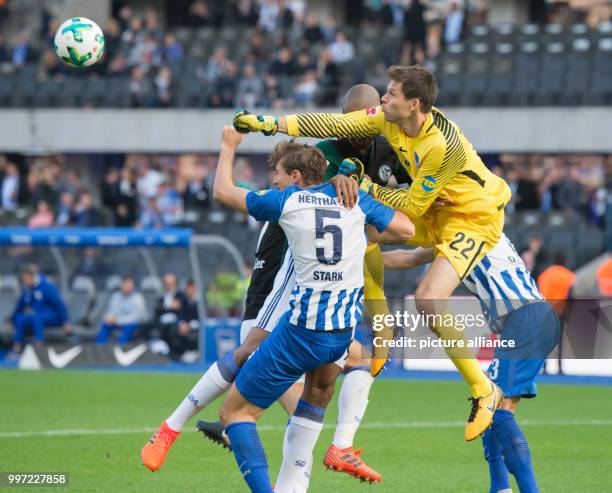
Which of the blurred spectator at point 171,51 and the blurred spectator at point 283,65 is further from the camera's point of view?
the blurred spectator at point 171,51

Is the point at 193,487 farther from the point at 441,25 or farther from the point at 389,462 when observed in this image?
the point at 441,25

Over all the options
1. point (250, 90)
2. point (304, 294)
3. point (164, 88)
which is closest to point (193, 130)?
point (164, 88)

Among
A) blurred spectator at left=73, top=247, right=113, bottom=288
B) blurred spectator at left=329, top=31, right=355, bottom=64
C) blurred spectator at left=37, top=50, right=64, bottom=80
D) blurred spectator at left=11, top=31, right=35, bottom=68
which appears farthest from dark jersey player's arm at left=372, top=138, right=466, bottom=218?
blurred spectator at left=11, top=31, right=35, bottom=68

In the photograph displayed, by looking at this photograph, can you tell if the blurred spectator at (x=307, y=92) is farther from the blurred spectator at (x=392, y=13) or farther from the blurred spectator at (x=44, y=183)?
the blurred spectator at (x=44, y=183)

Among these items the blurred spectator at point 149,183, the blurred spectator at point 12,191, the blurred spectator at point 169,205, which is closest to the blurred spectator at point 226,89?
the blurred spectator at point 149,183

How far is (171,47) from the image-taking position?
27.9 m

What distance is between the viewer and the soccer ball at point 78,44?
9.62m

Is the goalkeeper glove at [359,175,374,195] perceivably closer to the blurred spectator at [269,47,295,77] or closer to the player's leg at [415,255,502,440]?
the player's leg at [415,255,502,440]

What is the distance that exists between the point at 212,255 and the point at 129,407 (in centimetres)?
685

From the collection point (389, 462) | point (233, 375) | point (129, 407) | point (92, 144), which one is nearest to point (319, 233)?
point (233, 375)

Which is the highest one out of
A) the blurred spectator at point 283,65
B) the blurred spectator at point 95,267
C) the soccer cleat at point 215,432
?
the blurred spectator at point 283,65

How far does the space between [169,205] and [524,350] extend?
53.0ft

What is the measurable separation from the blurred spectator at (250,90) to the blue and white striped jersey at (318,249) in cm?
1816

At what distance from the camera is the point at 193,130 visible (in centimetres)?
2695
